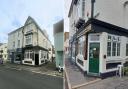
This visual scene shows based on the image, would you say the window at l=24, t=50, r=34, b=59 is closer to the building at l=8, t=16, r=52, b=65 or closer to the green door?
the building at l=8, t=16, r=52, b=65

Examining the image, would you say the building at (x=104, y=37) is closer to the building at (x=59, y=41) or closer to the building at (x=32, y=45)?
the building at (x=32, y=45)

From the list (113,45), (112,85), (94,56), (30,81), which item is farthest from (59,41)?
(94,56)

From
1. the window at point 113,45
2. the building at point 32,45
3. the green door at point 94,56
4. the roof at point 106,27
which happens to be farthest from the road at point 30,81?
the green door at point 94,56

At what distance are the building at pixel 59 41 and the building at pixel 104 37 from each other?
42.6 inches

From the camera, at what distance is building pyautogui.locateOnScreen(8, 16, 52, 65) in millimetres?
831

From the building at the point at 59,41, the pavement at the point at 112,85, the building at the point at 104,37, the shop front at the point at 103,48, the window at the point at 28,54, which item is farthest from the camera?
the shop front at the point at 103,48

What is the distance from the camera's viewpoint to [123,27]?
2420mm

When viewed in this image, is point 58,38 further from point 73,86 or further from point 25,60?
point 73,86

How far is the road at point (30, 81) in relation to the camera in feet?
3.07

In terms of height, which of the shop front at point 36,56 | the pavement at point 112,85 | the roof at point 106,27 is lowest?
the pavement at point 112,85

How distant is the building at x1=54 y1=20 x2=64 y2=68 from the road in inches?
4.3

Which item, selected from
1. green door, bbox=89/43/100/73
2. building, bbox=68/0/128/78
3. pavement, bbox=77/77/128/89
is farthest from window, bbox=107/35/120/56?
pavement, bbox=77/77/128/89

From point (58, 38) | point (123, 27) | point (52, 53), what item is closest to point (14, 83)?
point (52, 53)

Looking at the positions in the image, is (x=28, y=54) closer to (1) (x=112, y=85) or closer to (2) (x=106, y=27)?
(1) (x=112, y=85)
